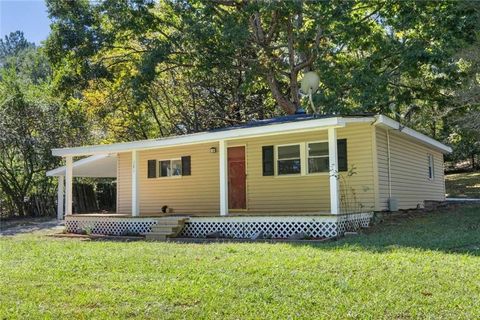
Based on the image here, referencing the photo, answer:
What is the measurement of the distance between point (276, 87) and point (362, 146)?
7.62 meters

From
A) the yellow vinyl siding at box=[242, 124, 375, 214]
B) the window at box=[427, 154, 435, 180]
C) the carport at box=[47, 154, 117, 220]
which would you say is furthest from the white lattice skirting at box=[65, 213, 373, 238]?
the window at box=[427, 154, 435, 180]

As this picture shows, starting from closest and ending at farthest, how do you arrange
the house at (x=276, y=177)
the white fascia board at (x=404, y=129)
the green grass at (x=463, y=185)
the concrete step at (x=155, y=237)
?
1. the house at (x=276, y=177)
2. the white fascia board at (x=404, y=129)
3. the concrete step at (x=155, y=237)
4. the green grass at (x=463, y=185)

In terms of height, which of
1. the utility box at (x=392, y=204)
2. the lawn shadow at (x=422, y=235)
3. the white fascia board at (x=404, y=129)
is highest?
the white fascia board at (x=404, y=129)

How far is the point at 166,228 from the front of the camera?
1290cm

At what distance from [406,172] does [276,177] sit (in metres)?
4.15

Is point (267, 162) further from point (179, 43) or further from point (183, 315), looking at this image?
point (183, 315)

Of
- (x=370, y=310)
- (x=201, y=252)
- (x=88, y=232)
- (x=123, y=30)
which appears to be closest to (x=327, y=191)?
(x=201, y=252)

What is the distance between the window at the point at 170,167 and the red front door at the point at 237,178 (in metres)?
2.20

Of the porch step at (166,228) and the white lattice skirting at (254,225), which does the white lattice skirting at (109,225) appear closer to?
the white lattice skirting at (254,225)

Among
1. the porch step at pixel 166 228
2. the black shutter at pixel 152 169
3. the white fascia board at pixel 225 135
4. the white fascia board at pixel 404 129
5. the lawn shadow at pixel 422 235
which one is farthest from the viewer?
the black shutter at pixel 152 169

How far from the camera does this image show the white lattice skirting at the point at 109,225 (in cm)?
1395

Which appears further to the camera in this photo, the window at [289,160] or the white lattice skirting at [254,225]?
the window at [289,160]

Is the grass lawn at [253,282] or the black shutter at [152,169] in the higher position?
the black shutter at [152,169]

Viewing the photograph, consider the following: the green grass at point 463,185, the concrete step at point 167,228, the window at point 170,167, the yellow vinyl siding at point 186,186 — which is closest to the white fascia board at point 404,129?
the yellow vinyl siding at point 186,186
